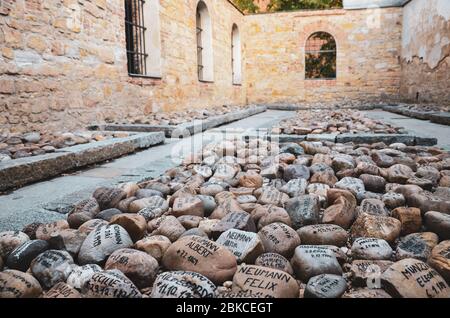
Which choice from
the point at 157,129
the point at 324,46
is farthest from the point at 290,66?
the point at 157,129

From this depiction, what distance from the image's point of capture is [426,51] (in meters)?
10.0

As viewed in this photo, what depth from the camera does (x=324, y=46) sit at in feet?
48.3

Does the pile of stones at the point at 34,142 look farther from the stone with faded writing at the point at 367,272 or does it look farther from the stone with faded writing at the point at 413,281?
the stone with faded writing at the point at 413,281

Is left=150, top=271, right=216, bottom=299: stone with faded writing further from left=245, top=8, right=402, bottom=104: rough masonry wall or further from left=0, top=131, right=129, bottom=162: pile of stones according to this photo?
left=245, top=8, right=402, bottom=104: rough masonry wall

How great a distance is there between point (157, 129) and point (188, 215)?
299 centimetres

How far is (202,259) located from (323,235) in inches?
19.4

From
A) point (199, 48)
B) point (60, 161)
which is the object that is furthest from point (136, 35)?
point (60, 161)

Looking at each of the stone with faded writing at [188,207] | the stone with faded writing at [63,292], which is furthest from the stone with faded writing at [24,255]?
the stone with faded writing at [188,207]

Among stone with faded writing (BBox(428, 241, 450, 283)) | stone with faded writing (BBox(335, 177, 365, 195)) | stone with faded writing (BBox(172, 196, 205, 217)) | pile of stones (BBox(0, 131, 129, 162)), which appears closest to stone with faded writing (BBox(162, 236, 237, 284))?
stone with faded writing (BBox(172, 196, 205, 217))

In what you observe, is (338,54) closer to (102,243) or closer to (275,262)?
(275,262)

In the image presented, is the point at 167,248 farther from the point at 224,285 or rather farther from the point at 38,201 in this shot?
the point at 38,201

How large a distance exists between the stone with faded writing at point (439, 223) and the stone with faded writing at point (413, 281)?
1.21ft

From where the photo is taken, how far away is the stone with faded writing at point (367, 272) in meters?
1.06

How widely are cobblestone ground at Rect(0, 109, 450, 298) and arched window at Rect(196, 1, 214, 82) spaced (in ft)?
26.4
